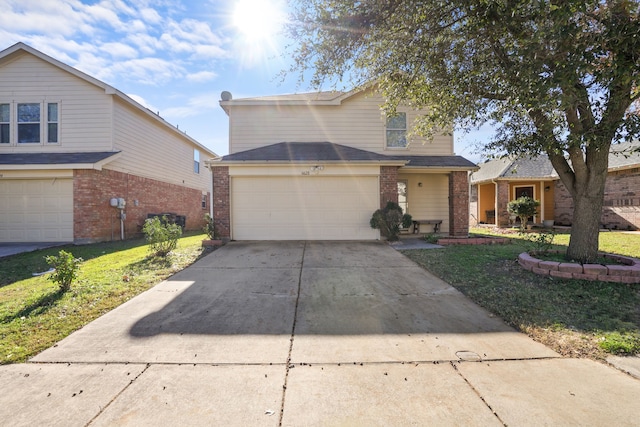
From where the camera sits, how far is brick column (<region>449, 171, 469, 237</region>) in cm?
1080

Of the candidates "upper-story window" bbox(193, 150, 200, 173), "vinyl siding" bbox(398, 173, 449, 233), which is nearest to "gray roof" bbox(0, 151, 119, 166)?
"upper-story window" bbox(193, 150, 200, 173)

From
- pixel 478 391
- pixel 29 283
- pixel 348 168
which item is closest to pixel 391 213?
pixel 348 168

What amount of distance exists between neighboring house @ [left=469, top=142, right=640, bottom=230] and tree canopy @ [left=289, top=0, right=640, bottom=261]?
5366 mm

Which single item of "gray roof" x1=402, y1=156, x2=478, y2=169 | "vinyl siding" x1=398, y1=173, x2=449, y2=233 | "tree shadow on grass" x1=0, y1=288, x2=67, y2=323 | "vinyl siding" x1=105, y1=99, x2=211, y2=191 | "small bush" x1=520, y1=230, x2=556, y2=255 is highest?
"vinyl siding" x1=105, y1=99, x2=211, y2=191

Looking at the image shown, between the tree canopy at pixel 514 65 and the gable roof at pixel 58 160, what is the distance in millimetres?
8648

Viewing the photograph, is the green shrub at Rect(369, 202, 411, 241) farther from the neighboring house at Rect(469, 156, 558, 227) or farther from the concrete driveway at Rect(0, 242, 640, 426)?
the neighboring house at Rect(469, 156, 558, 227)

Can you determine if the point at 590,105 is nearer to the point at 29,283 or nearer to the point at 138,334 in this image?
the point at 138,334

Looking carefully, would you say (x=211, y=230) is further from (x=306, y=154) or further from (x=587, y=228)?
(x=587, y=228)

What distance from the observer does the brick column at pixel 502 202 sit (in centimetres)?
1553

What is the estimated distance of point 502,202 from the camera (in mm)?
15539

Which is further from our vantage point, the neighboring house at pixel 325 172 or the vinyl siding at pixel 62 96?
the vinyl siding at pixel 62 96

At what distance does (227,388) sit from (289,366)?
0.60 metres

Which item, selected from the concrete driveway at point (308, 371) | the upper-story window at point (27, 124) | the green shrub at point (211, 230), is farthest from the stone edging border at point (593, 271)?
the upper-story window at point (27, 124)

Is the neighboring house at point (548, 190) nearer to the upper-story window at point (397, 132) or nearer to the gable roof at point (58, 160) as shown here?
the upper-story window at point (397, 132)
